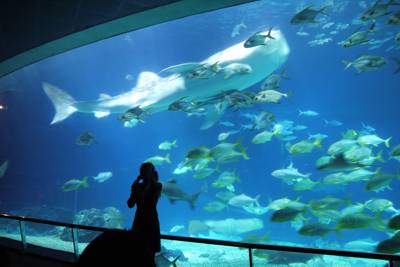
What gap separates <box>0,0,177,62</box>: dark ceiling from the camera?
442 cm

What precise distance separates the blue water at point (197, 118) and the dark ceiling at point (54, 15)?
15016 millimetres

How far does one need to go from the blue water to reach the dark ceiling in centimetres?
1502

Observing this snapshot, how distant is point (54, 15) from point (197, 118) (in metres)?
28.0

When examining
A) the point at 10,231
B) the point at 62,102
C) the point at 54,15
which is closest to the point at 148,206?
the point at 54,15

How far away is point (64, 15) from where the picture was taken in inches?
187

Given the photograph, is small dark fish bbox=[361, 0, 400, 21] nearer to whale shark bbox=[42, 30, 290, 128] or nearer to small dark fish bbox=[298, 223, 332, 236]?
small dark fish bbox=[298, 223, 332, 236]

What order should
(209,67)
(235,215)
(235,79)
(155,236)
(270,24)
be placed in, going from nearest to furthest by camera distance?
1. (155,236)
2. (209,67)
3. (235,79)
4. (270,24)
5. (235,215)

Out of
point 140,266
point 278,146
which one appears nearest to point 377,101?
point 278,146

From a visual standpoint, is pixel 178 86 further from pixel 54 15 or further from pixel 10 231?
pixel 10 231

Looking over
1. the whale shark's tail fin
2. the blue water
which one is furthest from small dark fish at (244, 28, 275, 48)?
the blue water

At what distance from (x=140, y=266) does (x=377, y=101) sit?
4074 cm

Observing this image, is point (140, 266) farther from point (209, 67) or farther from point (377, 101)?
point (377, 101)

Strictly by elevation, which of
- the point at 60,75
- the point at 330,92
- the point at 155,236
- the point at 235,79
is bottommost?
the point at 155,236

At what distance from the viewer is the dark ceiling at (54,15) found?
4418 mm
